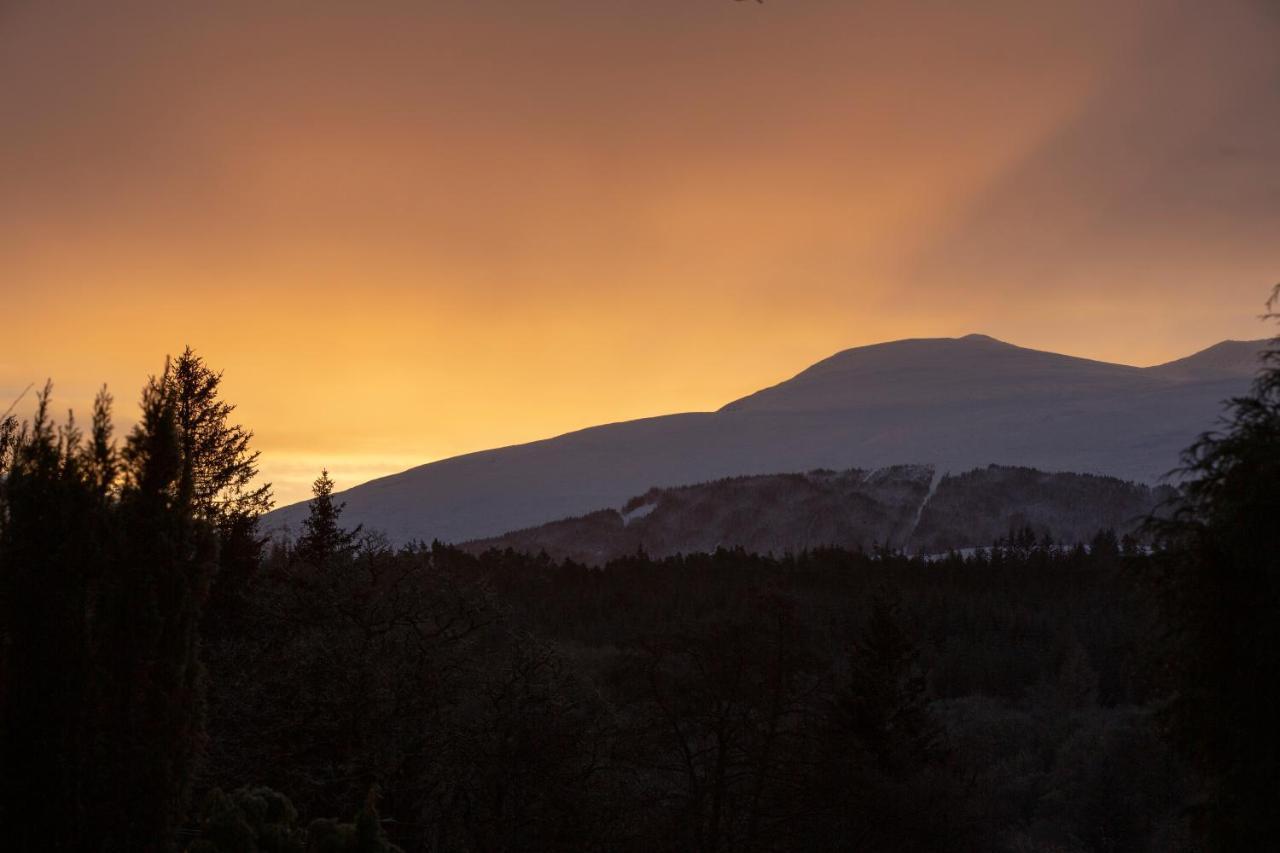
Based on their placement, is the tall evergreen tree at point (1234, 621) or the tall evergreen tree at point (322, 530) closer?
the tall evergreen tree at point (1234, 621)

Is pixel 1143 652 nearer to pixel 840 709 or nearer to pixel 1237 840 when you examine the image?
pixel 1237 840

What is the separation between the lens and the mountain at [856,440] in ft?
432

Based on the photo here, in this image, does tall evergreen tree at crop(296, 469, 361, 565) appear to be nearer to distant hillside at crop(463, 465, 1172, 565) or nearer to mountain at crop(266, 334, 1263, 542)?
distant hillside at crop(463, 465, 1172, 565)

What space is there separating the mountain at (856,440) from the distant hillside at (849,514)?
168 inches

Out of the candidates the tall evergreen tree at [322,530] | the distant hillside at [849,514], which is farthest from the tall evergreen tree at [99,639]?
the distant hillside at [849,514]

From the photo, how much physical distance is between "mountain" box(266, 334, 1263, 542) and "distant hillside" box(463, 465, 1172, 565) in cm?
427

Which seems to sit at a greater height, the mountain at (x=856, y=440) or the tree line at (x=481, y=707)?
the mountain at (x=856, y=440)

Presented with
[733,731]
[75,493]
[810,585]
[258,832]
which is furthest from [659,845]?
[810,585]

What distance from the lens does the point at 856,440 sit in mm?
155875

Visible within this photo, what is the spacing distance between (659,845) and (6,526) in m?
18.2

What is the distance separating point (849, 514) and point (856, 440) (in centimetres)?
2702

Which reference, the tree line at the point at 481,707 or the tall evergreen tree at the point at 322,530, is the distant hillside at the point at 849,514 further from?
the tall evergreen tree at the point at 322,530

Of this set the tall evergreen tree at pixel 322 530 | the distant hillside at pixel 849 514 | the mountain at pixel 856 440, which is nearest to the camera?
the tall evergreen tree at pixel 322 530

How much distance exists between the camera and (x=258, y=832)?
13570mm
